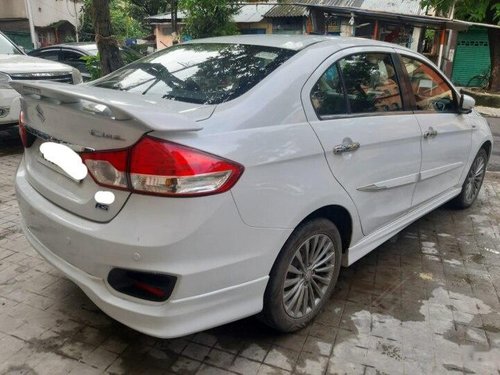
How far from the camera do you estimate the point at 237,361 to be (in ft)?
8.10

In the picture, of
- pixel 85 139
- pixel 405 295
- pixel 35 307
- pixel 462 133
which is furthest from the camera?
pixel 462 133

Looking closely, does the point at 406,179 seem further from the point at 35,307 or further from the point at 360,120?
the point at 35,307

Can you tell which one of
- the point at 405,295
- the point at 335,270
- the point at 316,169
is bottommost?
the point at 405,295

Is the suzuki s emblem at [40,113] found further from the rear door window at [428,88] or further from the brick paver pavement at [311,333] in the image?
the rear door window at [428,88]

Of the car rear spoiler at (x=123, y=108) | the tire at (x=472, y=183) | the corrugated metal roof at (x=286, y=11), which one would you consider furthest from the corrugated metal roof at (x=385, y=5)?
the car rear spoiler at (x=123, y=108)

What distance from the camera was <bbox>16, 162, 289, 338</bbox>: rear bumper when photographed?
1987mm

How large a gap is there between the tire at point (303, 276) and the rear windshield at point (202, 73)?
0.86 m

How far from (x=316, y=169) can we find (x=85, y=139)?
46.9 inches

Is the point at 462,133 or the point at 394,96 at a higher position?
the point at 394,96

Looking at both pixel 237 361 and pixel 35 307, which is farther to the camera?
pixel 35 307

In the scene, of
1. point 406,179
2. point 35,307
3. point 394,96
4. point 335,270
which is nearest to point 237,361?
point 335,270

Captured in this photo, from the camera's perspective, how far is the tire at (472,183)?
473cm

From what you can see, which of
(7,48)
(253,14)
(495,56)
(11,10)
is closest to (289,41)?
(7,48)

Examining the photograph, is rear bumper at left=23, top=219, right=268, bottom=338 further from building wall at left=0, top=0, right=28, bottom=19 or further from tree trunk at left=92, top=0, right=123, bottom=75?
building wall at left=0, top=0, right=28, bottom=19
